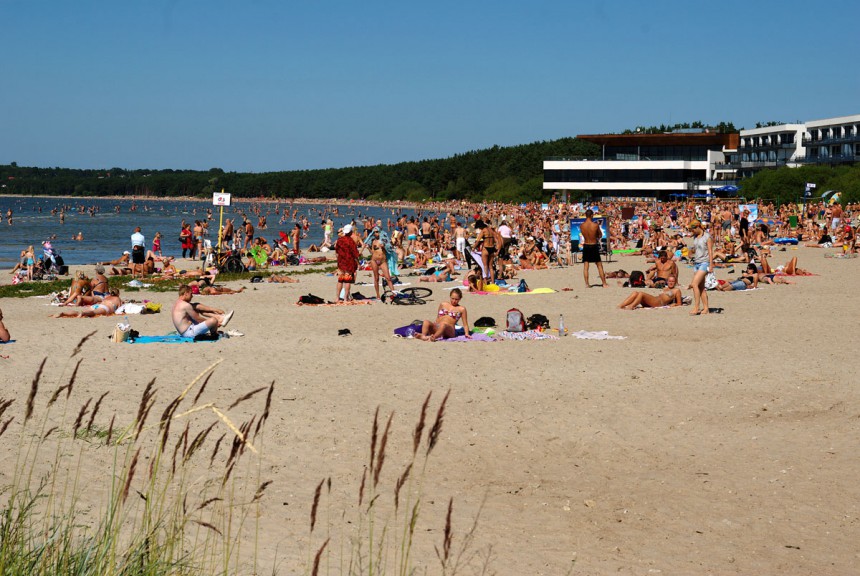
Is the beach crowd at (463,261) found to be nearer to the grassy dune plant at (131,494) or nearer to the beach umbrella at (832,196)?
the grassy dune plant at (131,494)

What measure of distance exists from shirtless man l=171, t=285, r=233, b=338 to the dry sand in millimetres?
355

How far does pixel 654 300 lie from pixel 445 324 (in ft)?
16.8

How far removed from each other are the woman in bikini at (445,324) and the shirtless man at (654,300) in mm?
4229

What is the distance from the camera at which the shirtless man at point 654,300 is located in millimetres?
16047

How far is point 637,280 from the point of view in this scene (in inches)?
773

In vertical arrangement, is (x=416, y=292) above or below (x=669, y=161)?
below

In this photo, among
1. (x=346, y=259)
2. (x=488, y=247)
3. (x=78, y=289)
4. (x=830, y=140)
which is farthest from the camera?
(x=830, y=140)

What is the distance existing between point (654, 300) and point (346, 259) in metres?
5.41

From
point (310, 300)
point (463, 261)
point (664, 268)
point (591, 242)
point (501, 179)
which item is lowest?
point (310, 300)

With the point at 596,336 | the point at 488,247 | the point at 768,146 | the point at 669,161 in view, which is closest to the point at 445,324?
the point at 596,336

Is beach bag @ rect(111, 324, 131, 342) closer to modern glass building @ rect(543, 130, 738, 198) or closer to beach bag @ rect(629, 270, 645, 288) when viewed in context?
beach bag @ rect(629, 270, 645, 288)

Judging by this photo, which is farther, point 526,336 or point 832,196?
point 832,196

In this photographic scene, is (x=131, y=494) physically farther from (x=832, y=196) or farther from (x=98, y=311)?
(x=832, y=196)

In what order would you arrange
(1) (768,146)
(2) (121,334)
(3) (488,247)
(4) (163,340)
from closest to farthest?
(2) (121,334) → (4) (163,340) → (3) (488,247) → (1) (768,146)
